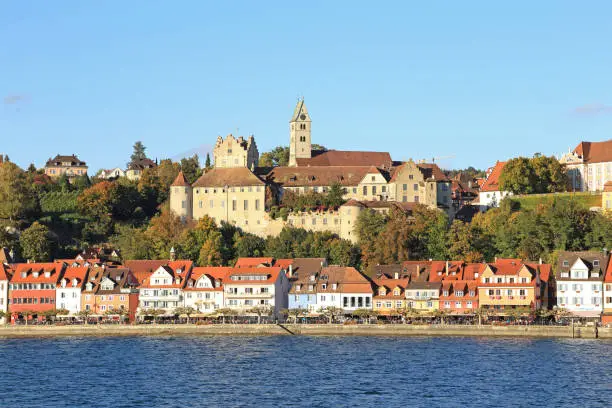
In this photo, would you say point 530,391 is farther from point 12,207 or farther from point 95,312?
point 12,207

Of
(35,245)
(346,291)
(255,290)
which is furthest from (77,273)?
(346,291)

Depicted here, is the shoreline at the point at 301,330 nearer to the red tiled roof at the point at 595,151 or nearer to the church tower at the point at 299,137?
the red tiled roof at the point at 595,151

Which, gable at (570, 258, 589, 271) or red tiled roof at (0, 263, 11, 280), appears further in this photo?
red tiled roof at (0, 263, 11, 280)

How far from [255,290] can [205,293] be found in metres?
4.13

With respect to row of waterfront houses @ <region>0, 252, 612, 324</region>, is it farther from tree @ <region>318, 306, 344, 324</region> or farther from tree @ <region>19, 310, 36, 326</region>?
tree @ <region>318, 306, 344, 324</region>

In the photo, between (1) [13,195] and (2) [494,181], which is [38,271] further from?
(2) [494,181]

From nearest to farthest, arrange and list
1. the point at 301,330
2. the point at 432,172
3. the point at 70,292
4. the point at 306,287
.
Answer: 1. the point at 301,330
2. the point at 306,287
3. the point at 70,292
4. the point at 432,172

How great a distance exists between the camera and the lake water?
60062mm

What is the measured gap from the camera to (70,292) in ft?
315

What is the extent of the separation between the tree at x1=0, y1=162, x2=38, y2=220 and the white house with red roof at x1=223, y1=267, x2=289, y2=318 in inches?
1275

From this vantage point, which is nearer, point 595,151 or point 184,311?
point 184,311

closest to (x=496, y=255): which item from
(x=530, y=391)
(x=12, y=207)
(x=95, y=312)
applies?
(x=95, y=312)

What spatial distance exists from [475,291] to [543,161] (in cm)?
2983

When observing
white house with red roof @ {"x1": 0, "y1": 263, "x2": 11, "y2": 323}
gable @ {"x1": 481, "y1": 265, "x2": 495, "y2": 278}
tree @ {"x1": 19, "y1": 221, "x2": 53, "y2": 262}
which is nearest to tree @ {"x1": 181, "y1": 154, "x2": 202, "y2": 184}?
tree @ {"x1": 19, "y1": 221, "x2": 53, "y2": 262}
